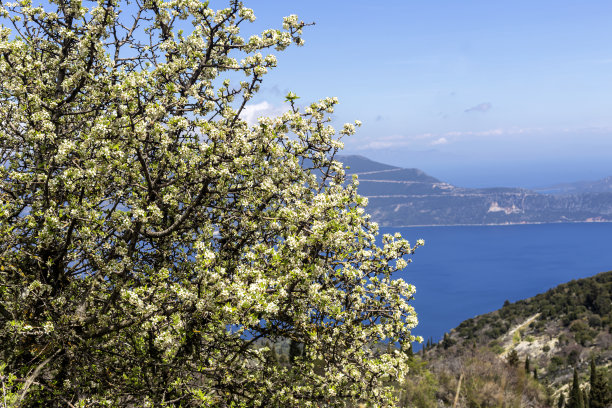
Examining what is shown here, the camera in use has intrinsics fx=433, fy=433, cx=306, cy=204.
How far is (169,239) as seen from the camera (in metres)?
7.71

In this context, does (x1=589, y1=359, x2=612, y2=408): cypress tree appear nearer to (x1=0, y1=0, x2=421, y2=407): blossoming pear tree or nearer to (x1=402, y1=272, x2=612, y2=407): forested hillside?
(x1=402, y1=272, x2=612, y2=407): forested hillside

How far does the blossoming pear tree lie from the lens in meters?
6.39

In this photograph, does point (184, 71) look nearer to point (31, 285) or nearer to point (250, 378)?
point (31, 285)

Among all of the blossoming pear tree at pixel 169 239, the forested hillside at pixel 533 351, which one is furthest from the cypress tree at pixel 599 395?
the blossoming pear tree at pixel 169 239

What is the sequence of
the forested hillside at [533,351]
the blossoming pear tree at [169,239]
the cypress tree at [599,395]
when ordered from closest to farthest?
the blossoming pear tree at [169,239], the forested hillside at [533,351], the cypress tree at [599,395]

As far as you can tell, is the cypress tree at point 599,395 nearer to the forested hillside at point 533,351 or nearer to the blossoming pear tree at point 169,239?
the forested hillside at point 533,351

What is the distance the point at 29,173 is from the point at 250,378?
527 cm

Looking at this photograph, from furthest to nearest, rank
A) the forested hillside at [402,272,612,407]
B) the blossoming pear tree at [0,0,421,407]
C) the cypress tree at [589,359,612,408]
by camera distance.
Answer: the cypress tree at [589,359,612,408] → the forested hillside at [402,272,612,407] → the blossoming pear tree at [0,0,421,407]

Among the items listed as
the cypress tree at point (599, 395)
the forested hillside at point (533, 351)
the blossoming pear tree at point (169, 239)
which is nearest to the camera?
the blossoming pear tree at point (169, 239)

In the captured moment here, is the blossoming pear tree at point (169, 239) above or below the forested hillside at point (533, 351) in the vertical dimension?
above

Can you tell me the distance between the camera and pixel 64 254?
7.07m

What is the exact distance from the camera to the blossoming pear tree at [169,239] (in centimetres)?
639

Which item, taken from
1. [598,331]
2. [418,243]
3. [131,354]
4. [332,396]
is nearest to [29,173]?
[131,354]

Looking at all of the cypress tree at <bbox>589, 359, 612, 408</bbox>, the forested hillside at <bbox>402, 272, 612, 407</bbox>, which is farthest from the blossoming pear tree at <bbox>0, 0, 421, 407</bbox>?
the cypress tree at <bbox>589, 359, 612, 408</bbox>
